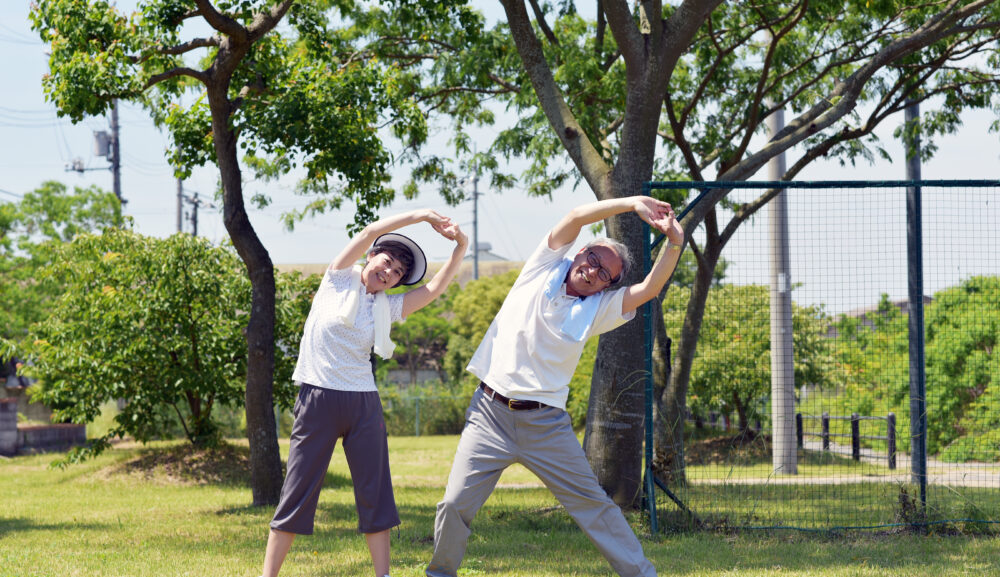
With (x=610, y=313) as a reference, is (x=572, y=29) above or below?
above

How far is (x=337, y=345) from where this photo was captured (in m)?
4.62

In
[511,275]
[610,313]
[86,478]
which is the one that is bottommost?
[86,478]

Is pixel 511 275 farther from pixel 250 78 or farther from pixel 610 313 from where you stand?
pixel 610 313

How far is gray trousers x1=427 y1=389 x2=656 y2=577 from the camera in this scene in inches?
168

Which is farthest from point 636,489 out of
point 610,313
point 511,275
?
point 511,275

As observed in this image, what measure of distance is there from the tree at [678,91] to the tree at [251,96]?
190cm

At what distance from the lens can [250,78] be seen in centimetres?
1026

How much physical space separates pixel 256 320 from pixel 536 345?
555cm

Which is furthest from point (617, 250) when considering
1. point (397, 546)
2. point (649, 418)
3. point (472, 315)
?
point (472, 315)

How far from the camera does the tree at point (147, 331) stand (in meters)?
12.8

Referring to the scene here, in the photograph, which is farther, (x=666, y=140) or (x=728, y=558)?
(x=666, y=140)

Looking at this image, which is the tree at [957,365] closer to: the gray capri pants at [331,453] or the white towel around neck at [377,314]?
the gray capri pants at [331,453]

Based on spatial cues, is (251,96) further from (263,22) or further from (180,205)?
(180,205)

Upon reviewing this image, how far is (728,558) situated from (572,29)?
337 inches
